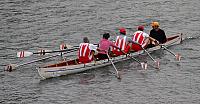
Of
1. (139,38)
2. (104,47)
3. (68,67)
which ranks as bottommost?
(68,67)

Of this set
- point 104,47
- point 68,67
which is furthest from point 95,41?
point 68,67

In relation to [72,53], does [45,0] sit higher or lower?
higher

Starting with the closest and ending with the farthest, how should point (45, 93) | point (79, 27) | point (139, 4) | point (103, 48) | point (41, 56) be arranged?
point (45, 93), point (103, 48), point (41, 56), point (79, 27), point (139, 4)

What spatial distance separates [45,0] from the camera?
186ft

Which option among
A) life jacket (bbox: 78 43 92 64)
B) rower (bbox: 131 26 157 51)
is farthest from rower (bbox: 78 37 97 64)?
rower (bbox: 131 26 157 51)

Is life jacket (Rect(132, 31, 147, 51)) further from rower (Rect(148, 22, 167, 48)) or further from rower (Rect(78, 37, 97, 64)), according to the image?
rower (Rect(78, 37, 97, 64))

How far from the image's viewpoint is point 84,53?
3322 cm

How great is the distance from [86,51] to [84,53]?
0.64 ft

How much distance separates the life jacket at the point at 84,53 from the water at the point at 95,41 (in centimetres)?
89

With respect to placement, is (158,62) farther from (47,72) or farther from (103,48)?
(47,72)

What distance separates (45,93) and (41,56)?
8.08 meters

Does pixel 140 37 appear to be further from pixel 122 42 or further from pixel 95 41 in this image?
pixel 95 41

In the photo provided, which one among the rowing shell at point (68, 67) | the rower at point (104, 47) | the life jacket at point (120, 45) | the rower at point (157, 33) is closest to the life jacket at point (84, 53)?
the rowing shell at point (68, 67)

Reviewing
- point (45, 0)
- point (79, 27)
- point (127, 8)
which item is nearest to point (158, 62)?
point (79, 27)
